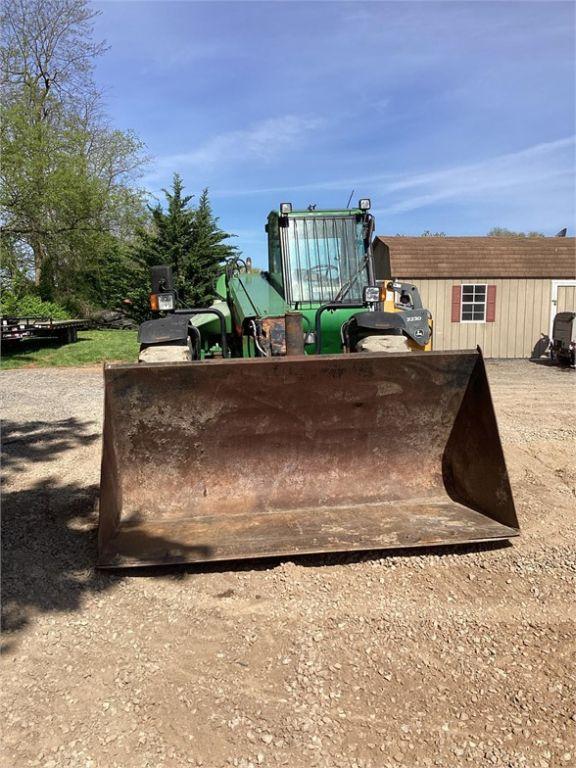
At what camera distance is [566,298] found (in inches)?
619

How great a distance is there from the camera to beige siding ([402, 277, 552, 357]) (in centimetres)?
1552

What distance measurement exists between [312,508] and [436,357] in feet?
4.06

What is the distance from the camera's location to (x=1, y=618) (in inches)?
109

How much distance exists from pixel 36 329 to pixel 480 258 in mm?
11511

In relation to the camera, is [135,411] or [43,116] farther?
[43,116]

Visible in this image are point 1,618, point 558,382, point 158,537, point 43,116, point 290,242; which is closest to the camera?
point 1,618

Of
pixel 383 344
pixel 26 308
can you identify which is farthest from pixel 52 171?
pixel 383 344

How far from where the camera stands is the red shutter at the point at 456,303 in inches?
612

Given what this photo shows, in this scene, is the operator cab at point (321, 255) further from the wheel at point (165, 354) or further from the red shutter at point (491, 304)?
the red shutter at point (491, 304)

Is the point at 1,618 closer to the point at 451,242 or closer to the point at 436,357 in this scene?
the point at 436,357

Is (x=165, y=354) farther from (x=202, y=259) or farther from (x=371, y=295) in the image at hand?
(x=202, y=259)

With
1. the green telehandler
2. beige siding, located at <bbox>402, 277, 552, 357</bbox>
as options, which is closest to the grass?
beige siding, located at <bbox>402, 277, 552, 357</bbox>

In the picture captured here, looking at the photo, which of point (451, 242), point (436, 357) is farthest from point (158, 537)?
point (451, 242)

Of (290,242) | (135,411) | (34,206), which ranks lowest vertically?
(135,411)
